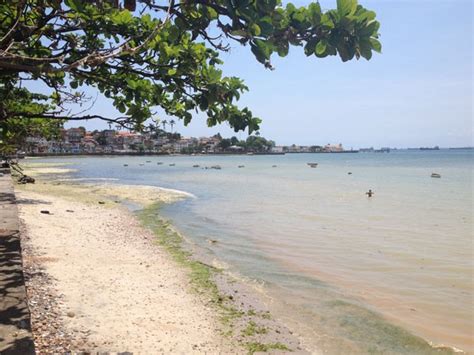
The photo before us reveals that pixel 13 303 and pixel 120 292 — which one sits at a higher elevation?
pixel 13 303

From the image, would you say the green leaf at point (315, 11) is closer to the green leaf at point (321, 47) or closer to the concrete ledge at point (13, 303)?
the green leaf at point (321, 47)

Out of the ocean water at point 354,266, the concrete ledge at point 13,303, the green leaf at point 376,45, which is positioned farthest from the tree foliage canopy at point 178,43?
the ocean water at point 354,266

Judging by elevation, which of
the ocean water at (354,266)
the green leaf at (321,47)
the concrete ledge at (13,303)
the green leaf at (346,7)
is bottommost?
the ocean water at (354,266)

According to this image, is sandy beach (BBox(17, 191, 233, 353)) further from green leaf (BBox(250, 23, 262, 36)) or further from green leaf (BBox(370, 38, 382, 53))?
green leaf (BBox(370, 38, 382, 53))

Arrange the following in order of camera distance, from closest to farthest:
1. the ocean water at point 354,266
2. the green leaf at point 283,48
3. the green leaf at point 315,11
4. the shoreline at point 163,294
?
the green leaf at point 315,11, the green leaf at point 283,48, the shoreline at point 163,294, the ocean water at point 354,266

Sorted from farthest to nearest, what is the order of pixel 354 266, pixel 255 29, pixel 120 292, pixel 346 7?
pixel 354 266 → pixel 120 292 → pixel 255 29 → pixel 346 7

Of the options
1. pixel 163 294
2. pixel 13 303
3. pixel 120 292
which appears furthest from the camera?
pixel 163 294

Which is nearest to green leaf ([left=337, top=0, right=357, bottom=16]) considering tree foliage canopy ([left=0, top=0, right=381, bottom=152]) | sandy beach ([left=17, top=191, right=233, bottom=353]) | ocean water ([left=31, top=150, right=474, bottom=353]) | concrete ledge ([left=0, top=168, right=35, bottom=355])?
tree foliage canopy ([left=0, top=0, right=381, bottom=152])

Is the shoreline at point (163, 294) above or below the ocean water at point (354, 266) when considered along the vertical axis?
above

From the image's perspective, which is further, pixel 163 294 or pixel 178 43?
pixel 163 294

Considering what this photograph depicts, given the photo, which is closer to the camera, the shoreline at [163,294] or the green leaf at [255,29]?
the green leaf at [255,29]

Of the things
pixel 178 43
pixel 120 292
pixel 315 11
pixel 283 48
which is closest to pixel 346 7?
pixel 315 11

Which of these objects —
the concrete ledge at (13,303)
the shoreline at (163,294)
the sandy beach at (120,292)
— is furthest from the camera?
the shoreline at (163,294)

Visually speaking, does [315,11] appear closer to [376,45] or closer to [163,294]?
[376,45]
